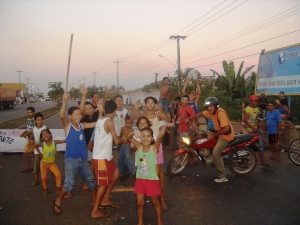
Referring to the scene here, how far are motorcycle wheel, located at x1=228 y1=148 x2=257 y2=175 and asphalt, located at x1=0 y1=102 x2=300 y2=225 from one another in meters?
0.17

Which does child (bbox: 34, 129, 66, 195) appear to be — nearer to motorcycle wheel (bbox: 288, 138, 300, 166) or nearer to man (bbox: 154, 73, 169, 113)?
man (bbox: 154, 73, 169, 113)

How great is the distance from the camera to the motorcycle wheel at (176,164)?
6570 millimetres

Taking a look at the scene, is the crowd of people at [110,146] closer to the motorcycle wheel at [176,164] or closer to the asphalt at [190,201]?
the asphalt at [190,201]

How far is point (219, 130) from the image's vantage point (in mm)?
6188

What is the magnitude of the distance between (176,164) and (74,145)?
9.42 ft

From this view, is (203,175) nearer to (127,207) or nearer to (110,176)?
(127,207)

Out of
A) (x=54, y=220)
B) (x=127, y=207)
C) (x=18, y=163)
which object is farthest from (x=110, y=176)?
(x=18, y=163)

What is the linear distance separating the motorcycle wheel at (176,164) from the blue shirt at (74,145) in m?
2.50

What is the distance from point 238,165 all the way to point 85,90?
3.89 m

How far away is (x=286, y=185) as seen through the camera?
596cm

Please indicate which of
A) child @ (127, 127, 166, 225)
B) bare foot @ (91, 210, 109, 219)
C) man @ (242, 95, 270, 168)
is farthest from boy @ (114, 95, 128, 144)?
man @ (242, 95, 270, 168)

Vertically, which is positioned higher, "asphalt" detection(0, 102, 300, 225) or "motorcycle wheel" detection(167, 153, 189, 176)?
"motorcycle wheel" detection(167, 153, 189, 176)

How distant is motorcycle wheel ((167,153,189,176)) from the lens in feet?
21.6

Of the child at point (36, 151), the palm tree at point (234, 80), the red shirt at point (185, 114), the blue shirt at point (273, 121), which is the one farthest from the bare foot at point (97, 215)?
the palm tree at point (234, 80)
